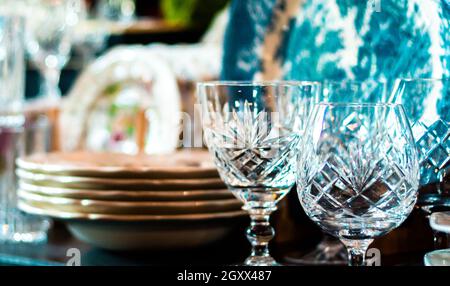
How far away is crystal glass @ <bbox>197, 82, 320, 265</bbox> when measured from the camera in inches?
29.5

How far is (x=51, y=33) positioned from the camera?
254 cm

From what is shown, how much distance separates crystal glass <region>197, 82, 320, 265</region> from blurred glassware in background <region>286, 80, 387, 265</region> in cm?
6

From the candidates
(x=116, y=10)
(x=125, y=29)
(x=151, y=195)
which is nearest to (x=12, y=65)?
(x=151, y=195)

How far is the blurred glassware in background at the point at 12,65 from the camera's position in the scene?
1133 millimetres

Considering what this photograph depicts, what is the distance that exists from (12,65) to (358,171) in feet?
2.05

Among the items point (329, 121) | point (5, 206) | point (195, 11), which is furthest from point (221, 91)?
point (195, 11)

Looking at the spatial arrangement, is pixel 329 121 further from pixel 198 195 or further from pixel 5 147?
pixel 5 147

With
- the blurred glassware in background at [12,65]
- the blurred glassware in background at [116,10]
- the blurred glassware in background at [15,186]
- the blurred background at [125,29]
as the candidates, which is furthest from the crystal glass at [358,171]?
the blurred glassware in background at [116,10]

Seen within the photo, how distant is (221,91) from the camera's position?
775 millimetres

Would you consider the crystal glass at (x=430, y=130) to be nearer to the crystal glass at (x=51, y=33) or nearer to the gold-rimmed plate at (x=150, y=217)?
the gold-rimmed plate at (x=150, y=217)

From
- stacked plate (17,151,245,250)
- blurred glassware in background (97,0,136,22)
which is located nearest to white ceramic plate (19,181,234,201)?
stacked plate (17,151,245,250)

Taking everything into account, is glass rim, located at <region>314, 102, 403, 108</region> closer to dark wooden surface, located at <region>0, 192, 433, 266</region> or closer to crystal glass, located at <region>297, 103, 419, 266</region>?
crystal glass, located at <region>297, 103, 419, 266</region>
